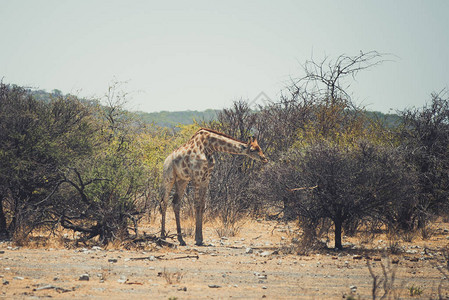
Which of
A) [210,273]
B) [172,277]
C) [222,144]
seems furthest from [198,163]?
[172,277]

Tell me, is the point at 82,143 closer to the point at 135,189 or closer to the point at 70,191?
the point at 70,191

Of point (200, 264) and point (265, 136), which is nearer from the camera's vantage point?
point (200, 264)

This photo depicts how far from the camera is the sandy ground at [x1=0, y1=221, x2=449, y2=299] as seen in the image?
731cm

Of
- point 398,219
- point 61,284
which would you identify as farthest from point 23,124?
point 398,219

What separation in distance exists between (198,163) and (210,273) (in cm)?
405

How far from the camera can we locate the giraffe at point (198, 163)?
12367 millimetres

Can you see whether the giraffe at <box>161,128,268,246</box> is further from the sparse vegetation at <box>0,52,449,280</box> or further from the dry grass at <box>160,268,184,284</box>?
the dry grass at <box>160,268,184,284</box>

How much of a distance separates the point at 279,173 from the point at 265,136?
7371mm

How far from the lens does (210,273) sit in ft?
28.9

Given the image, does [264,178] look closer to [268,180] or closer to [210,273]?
[268,180]

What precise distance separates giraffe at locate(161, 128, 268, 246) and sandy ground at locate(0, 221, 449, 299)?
3.56 ft

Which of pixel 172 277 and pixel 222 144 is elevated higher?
pixel 222 144

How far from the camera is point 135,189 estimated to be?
39.2ft

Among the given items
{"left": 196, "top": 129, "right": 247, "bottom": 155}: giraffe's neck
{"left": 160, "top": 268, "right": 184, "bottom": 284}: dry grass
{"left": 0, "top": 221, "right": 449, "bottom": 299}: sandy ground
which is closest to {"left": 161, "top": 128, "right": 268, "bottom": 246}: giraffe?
{"left": 196, "top": 129, "right": 247, "bottom": 155}: giraffe's neck
